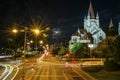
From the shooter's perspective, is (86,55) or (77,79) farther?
(86,55)

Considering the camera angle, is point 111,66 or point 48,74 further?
point 111,66

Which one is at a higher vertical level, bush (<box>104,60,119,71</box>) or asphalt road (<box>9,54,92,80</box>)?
bush (<box>104,60,119,71</box>)

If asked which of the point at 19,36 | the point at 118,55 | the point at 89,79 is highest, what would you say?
the point at 19,36

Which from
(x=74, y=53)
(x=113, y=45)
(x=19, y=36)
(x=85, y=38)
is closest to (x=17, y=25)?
(x=74, y=53)

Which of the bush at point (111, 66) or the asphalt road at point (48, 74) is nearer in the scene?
the asphalt road at point (48, 74)

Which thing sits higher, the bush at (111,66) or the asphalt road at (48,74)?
the bush at (111,66)

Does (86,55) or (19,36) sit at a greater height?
(19,36)

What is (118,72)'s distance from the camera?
1966 inches

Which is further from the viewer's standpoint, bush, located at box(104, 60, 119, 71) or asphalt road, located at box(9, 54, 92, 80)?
bush, located at box(104, 60, 119, 71)

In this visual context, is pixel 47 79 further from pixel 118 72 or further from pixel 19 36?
pixel 19 36

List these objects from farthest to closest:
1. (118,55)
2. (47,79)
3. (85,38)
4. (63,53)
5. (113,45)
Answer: (85,38) < (63,53) < (113,45) < (118,55) < (47,79)

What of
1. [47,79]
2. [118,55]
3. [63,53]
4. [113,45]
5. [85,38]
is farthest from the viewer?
[85,38]

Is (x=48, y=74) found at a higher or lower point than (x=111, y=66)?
lower

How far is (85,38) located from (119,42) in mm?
144163
